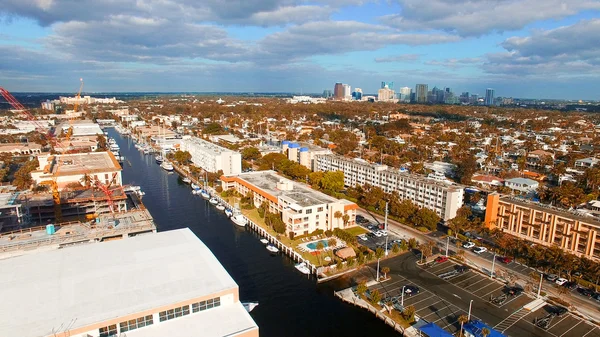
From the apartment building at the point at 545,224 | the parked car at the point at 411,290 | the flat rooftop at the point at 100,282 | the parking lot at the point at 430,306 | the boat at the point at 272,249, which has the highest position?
the flat rooftop at the point at 100,282

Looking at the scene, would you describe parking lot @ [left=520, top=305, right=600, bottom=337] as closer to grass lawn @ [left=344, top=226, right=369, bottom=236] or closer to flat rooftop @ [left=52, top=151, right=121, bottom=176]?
grass lawn @ [left=344, top=226, right=369, bottom=236]

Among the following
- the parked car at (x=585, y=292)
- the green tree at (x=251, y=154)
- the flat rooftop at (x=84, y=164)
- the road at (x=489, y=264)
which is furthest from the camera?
the green tree at (x=251, y=154)

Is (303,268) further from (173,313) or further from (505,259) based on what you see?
(505,259)

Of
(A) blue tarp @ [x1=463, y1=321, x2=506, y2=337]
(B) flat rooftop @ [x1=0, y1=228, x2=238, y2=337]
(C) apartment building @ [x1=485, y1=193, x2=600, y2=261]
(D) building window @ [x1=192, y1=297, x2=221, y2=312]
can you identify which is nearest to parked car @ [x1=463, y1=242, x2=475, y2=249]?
(C) apartment building @ [x1=485, y1=193, x2=600, y2=261]

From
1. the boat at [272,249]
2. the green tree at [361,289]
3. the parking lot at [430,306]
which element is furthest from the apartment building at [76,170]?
the parking lot at [430,306]

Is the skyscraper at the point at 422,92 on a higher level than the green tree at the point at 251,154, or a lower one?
higher

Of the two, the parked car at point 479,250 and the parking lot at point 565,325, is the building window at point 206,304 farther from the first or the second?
the parked car at point 479,250

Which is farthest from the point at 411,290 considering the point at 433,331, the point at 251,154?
the point at 251,154

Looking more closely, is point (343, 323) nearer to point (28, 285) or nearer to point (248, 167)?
point (28, 285)
